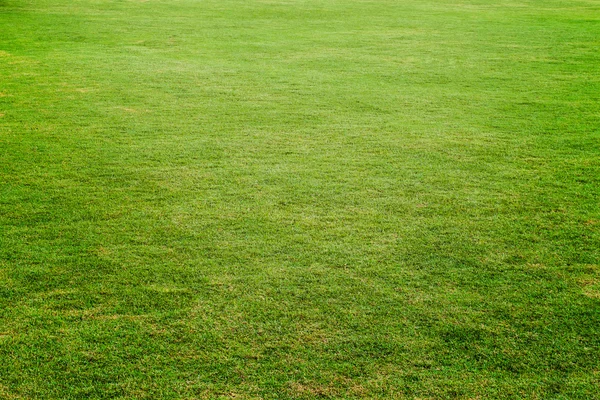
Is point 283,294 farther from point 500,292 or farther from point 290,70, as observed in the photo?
point 290,70

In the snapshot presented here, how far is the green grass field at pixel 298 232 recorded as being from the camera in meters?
2.29

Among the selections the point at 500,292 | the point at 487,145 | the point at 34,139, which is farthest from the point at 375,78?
the point at 500,292

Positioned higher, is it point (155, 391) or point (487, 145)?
point (487, 145)

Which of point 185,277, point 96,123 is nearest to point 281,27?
point 96,123

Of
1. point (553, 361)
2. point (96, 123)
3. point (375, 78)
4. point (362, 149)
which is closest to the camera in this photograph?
point (553, 361)

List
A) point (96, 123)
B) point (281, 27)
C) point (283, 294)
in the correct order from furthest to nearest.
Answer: point (281, 27)
point (96, 123)
point (283, 294)

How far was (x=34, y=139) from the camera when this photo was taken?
4.57 m

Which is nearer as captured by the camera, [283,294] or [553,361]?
[553,361]

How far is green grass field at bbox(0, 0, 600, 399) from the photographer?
2.29 m

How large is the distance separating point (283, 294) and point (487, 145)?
253cm

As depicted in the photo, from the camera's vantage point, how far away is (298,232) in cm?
324

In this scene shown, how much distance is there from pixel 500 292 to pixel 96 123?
359cm

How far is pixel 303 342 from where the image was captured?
241 cm

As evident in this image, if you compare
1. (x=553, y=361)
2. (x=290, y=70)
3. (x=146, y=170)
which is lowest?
(x=553, y=361)
